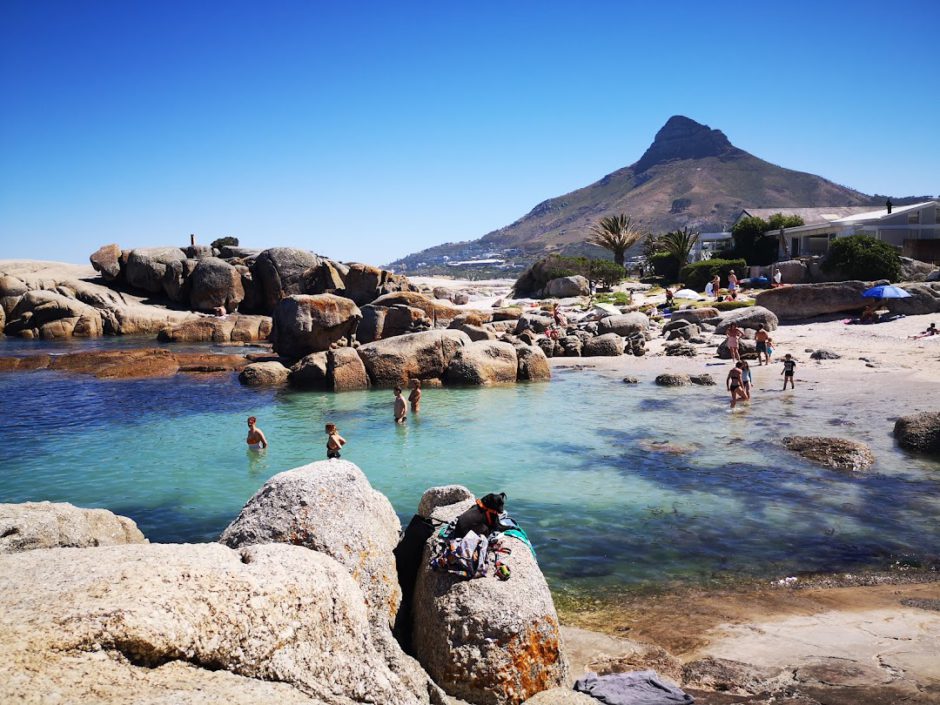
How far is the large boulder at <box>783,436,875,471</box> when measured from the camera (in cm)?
1407

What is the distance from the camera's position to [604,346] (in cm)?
3050

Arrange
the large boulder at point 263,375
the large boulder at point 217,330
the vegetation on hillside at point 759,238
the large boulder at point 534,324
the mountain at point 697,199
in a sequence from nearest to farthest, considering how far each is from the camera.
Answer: the large boulder at point 263,375 → the large boulder at point 534,324 → the large boulder at point 217,330 → the vegetation on hillside at point 759,238 → the mountain at point 697,199

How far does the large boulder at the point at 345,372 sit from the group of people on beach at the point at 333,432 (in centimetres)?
284

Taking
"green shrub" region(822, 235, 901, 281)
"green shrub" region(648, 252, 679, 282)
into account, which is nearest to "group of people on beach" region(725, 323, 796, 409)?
"green shrub" region(822, 235, 901, 281)

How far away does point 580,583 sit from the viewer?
9.20m

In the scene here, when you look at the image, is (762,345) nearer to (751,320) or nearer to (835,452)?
(751,320)

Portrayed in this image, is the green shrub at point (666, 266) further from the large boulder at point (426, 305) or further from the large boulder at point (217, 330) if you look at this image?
the large boulder at point (217, 330)

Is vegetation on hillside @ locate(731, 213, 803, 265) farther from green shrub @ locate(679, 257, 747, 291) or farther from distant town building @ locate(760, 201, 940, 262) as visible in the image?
green shrub @ locate(679, 257, 747, 291)

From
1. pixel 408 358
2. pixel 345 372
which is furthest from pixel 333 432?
pixel 408 358

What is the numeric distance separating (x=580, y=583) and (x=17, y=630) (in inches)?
280

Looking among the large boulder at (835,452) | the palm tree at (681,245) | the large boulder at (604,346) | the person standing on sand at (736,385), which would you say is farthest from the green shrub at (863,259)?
the large boulder at (835,452)

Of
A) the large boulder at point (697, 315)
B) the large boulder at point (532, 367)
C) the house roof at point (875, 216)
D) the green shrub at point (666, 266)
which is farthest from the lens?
the green shrub at point (666, 266)

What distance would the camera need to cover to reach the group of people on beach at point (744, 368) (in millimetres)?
19781

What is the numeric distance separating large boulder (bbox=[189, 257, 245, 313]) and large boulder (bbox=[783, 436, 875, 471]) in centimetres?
3747
